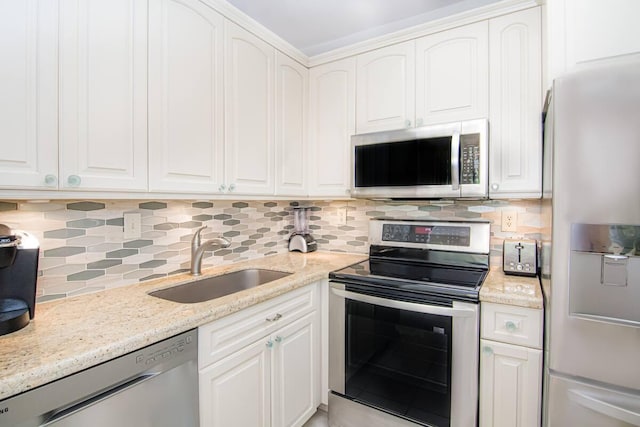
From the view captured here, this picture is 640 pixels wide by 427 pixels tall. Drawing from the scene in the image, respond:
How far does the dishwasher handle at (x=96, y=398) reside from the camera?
0.81 metres

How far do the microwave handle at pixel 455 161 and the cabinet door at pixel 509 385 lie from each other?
78 centimetres

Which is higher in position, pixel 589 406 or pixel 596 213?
pixel 596 213

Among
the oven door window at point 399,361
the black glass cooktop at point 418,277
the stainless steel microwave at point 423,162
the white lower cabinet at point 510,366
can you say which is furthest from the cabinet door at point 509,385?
the stainless steel microwave at point 423,162

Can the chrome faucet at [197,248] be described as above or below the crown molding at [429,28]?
below

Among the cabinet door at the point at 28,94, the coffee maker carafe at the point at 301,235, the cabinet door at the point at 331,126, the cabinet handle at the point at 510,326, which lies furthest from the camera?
the coffee maker carafe at the point at 301,235

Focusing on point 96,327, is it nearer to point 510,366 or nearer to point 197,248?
point 197,248

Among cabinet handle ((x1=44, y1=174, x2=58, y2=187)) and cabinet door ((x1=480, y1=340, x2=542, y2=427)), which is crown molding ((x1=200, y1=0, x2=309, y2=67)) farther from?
cabinet door ((x1=480, y1=340, x2=542, y2=427))

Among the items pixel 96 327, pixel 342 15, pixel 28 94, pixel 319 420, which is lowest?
pixel 319 420

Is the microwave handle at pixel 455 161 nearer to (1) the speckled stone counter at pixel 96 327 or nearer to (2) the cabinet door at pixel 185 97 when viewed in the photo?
(1) the speckled stone counter at pixel 96 327

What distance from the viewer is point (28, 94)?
0.99m

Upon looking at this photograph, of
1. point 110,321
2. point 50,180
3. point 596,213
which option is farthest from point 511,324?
point 50,180

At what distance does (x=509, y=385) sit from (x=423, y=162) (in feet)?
3.76

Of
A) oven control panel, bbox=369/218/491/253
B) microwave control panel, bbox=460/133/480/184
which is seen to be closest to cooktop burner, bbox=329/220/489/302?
oven control panel, bbox=369/218/491/253

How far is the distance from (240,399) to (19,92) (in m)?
1.33
